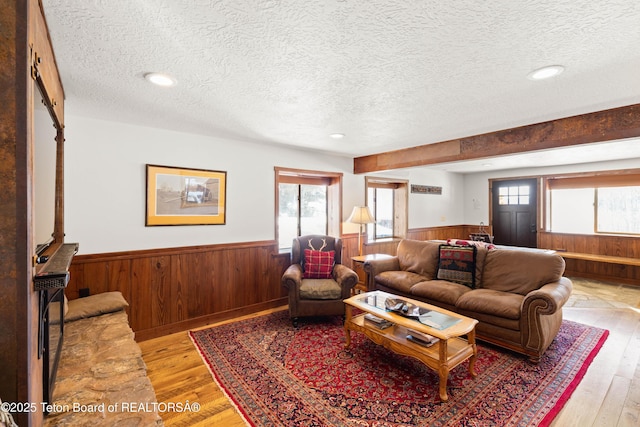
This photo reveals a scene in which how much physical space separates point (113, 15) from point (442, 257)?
3.75m

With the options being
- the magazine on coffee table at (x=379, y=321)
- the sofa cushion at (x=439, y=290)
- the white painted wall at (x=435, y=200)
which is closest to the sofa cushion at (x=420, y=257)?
the sofa cushion at (x=439, y=290)

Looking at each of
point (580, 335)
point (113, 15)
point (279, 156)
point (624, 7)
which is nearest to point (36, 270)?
point (113, 15)

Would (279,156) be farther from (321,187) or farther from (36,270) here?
(36,270)

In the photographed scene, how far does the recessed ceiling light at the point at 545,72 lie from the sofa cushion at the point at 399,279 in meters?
2.44

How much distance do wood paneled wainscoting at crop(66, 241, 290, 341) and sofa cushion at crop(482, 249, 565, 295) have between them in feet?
8.57

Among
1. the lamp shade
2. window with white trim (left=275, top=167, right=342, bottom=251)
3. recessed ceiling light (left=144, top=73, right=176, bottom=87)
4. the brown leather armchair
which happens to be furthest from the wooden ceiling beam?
recessed ceiling light (left=144, top=73, right=176, bottom=87)

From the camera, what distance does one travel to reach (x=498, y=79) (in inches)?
74.5

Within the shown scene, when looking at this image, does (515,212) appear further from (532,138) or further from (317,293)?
(317,293)

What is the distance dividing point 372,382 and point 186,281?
2304 millimetres

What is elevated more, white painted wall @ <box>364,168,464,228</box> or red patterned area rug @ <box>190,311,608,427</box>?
white painted wall @ <box>364,168,464,228</box>

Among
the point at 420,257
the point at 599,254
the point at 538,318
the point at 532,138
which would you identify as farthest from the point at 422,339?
the point at 599,254

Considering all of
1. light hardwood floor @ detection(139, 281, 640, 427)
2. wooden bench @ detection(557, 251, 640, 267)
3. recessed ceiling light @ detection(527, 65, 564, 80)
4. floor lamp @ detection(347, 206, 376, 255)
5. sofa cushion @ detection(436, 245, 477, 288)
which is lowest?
light hardwood floor @ detection(139, 281, 640, 427)

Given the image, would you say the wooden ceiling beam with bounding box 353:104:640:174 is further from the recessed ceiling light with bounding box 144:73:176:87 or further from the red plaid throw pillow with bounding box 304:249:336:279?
the recessed ceiling light with bounding box 144:73:176:87

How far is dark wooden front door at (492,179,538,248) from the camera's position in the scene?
6004mm
